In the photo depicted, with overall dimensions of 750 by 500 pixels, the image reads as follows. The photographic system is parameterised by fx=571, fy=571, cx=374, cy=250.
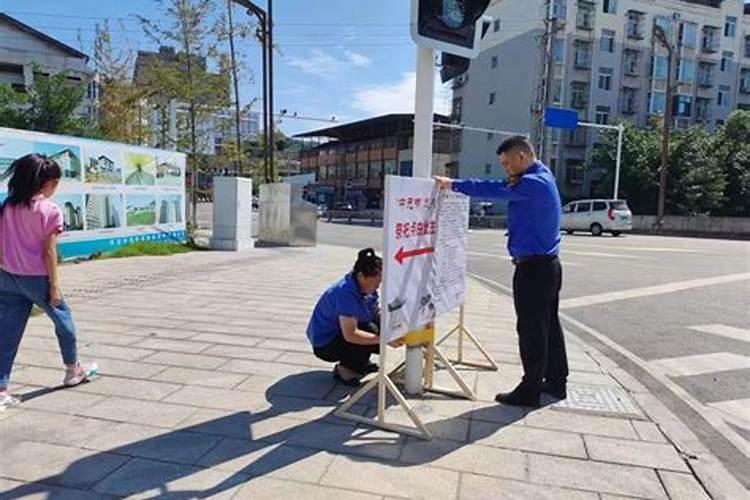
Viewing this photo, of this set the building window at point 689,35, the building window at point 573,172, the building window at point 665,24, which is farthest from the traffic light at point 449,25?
the building window at point 689,35

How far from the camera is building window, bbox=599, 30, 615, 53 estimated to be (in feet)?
140

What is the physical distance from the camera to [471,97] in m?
48.4

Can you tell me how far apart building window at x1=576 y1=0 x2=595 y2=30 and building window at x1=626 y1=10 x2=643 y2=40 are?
3.51 m

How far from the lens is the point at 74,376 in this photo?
13.2 feet

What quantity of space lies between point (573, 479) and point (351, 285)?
185 centimetres

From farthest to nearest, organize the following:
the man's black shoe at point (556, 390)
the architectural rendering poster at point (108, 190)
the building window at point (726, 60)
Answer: the building window at point (726, 60)
the architectural rendering poster at point (108, 190)
the man's black shoe at point (556, 390)

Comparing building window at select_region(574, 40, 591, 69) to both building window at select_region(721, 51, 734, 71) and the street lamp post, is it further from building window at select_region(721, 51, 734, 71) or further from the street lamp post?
the street lamp post

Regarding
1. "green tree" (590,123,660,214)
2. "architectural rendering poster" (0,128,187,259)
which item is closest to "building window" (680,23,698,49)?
"green tree" (590,123,660,214)

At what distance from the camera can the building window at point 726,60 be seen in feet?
155

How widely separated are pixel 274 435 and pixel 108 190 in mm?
9933

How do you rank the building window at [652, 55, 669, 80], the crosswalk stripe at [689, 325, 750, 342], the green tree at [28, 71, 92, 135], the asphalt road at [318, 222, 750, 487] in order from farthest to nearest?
the building window at [652, 55, 669, 80] → the green tree at [28, 71, 92, 135] → the crosswalk stripe at [689, 325, 750, 342] → the asphalt road at [318, 222, 750, 487]

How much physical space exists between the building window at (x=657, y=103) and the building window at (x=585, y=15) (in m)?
7.82

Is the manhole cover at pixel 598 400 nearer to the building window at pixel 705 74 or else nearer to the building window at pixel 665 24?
the building window at pixel 665 24

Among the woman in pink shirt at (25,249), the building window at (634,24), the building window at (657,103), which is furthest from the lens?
the building window at (657,103)
